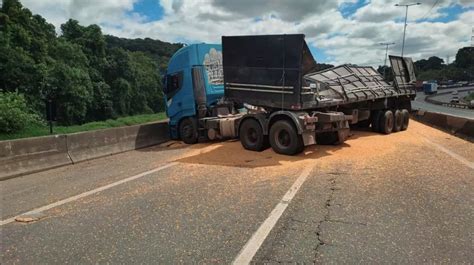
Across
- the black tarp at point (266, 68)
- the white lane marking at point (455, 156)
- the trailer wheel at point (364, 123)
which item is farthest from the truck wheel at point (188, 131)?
the white lane marking at point (455, 156)

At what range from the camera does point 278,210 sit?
19.8 feet

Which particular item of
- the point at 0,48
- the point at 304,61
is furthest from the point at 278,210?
the point at 0,48

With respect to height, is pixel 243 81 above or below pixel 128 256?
above

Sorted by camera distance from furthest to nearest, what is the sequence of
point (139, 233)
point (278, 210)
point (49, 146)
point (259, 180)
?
point (49, 146), point (259, 180), point (278, 210), point (139, 233)

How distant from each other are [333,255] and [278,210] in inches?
66.5

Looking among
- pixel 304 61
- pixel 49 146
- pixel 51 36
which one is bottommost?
pixel 49 146

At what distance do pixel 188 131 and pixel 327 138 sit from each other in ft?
16.8

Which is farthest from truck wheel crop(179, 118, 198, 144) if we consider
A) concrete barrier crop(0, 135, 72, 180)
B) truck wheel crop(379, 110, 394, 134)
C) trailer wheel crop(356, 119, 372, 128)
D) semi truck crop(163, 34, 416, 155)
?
truck wheel crop(379, 110, 394, 134)

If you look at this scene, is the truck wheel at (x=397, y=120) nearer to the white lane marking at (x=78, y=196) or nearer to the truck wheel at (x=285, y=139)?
the truck wheel at (x=285, y=139)

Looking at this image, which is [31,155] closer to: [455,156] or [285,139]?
[285,139]

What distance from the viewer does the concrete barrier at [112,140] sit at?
11508mm

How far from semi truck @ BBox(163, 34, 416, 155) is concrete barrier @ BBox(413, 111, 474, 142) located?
1.98 meters

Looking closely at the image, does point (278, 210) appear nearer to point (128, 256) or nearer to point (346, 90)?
point (128, 256)

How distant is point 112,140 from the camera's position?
1315 centimetres
